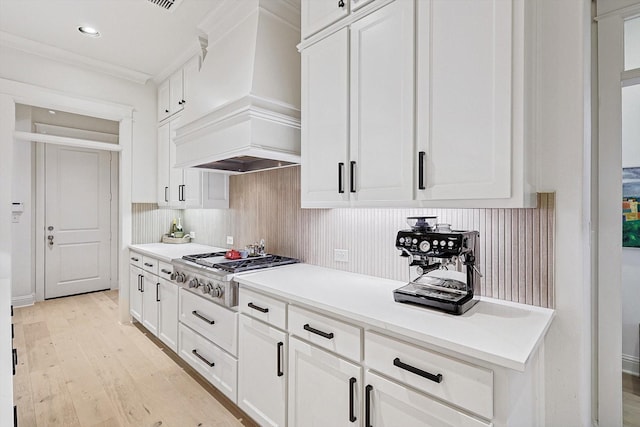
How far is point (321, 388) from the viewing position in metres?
1.48

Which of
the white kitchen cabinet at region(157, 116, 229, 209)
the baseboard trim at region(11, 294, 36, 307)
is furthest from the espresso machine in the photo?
the baseboard trim at region(11, 294, 36, 307)

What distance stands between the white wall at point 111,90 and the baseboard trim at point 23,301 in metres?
2.20

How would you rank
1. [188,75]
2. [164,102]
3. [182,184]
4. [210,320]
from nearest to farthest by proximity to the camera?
[210,320] → [188,75] → [182,184] → [164,102]

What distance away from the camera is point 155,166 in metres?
3.96

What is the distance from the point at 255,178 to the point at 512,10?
2265mm

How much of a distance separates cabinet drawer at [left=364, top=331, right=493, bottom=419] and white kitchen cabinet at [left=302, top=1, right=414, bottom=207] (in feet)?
2.11

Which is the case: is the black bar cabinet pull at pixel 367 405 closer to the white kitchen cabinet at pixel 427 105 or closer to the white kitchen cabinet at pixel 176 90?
the white kitchen cabinet at pixel 427 105

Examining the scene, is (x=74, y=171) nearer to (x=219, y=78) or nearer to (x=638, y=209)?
(x=219, y=78)

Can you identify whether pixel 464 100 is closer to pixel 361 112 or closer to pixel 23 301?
pixel 361 112

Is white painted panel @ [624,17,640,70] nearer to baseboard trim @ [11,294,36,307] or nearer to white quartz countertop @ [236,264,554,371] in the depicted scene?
white quartz countertop @ [236,264,554,371]

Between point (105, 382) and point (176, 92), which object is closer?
point (105, 382)

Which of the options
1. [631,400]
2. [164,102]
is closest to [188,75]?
[164,102]

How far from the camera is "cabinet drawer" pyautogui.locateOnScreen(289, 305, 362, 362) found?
1.34 meters

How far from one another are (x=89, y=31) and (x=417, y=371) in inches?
144
